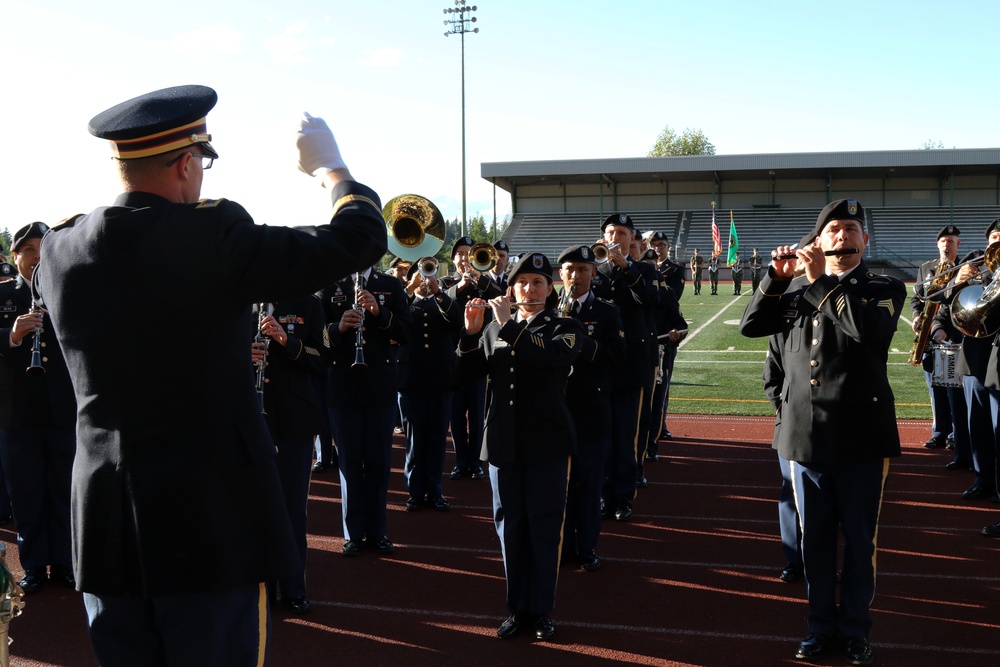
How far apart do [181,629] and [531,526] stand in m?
2.74

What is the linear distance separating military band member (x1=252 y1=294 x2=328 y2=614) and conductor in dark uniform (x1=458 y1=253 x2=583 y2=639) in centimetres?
109

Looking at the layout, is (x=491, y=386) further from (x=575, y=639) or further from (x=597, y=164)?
(x=597, y=164)

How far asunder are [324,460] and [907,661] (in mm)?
5968

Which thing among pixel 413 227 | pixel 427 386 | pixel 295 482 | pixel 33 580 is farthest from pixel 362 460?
pixel 33 580

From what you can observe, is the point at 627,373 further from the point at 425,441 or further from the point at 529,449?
the point at 529,449

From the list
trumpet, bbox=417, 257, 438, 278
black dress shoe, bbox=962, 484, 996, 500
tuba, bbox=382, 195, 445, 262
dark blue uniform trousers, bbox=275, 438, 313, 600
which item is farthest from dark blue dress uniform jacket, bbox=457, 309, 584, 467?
black dress shoe, bbox=962, 484, 996, 500

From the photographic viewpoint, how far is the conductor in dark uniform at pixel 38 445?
571cm

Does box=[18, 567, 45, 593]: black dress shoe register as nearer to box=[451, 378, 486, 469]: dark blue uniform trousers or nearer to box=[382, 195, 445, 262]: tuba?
box=[382, 195, 445, 262]: tuba

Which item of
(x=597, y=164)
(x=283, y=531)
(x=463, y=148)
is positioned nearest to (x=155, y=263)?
(x=283, y=531)

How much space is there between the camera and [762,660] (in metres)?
4.50

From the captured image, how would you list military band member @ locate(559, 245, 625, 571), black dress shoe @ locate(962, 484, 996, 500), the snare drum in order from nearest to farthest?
military band member @ locate(559, 245, 625, 571) → black dress shoe @ locate(962, 484, 996, 500) → the snare drum

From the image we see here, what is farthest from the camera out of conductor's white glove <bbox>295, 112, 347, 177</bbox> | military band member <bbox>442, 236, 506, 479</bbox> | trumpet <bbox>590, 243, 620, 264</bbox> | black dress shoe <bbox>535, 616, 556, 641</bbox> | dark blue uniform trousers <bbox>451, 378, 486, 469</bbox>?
dark blue uniform trousers <bbox>451, 378, 486, 469</bbox>

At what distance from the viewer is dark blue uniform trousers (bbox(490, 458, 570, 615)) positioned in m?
4.82

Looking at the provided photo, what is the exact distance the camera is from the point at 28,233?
18.1 ft
